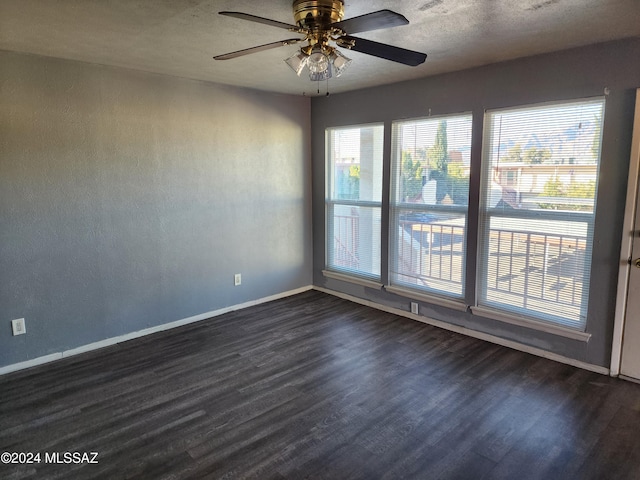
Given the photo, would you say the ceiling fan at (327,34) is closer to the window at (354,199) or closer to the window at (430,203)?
the window at (430,203)

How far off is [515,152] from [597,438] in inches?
83.1

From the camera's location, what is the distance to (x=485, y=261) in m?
3.69

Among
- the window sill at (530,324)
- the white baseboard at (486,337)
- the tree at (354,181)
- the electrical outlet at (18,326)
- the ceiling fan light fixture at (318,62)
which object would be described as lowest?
the white baseboard at (486,337)

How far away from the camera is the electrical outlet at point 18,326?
10.5 ft

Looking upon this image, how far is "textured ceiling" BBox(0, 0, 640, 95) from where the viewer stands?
2.17 metres

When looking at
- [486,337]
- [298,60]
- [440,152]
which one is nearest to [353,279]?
[486,337]

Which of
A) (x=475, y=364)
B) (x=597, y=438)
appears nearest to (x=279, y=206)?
(x=475, y=364)

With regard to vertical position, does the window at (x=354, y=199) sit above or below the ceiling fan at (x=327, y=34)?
below

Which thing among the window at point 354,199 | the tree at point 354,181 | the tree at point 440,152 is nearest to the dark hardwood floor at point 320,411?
the window at point 354,199

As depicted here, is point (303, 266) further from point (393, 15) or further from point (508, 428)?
point (393, 15)

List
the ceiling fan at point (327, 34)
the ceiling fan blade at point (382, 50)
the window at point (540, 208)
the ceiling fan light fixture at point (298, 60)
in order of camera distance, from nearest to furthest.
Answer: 1. the ceiling fan at point (327, 34)
2. the ceiling fan blade at point (382, 50)
3. the ceiling fan light fixture at point (298, 60)
4. the window at point (540, 208)

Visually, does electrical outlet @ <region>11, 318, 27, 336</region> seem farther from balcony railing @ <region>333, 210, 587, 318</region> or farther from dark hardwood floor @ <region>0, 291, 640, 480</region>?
balcony railing @ <region>333, 210, 587, 318</region>

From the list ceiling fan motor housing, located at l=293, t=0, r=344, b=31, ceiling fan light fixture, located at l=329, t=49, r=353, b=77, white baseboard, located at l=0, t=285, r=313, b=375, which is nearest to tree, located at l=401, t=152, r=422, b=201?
white baseboard, located at l=0, t=285, r=313, b=375

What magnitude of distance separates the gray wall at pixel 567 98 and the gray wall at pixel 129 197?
150 centimetres
